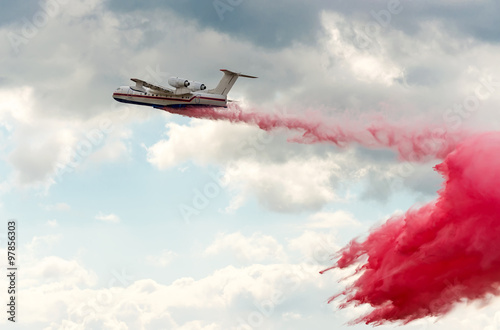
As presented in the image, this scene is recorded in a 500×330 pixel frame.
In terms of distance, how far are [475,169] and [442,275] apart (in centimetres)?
742

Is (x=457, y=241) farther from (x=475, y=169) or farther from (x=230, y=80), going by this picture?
(x=230, y=80)

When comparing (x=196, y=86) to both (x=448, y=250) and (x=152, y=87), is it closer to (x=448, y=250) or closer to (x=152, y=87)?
(x=152, y=87)

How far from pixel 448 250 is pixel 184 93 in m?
33.9

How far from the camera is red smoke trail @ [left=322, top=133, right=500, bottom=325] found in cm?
4462

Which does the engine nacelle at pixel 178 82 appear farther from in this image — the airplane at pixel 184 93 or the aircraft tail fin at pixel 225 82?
the aircraft tail fin at pixel 225 82

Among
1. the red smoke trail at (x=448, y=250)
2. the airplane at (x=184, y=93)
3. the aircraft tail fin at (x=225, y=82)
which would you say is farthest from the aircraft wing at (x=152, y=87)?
the red smoke trail at (x=448, y=250)

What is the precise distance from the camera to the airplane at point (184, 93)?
69188 mm

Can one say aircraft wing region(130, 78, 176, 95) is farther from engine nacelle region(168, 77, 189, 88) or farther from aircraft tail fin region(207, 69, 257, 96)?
aircraft tail fin region(207, 69, 257, 96)

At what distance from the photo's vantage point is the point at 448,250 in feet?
149

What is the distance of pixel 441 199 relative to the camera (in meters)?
46.6

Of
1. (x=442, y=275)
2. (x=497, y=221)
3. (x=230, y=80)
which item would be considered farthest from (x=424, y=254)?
(x=230, y=80)

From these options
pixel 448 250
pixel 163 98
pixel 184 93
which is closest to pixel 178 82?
pixel 184 93

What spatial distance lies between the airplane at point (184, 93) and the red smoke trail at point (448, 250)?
27156mm

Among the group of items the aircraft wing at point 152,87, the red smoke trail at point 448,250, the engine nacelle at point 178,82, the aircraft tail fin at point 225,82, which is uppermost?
the aircraft wing at point 152,87
